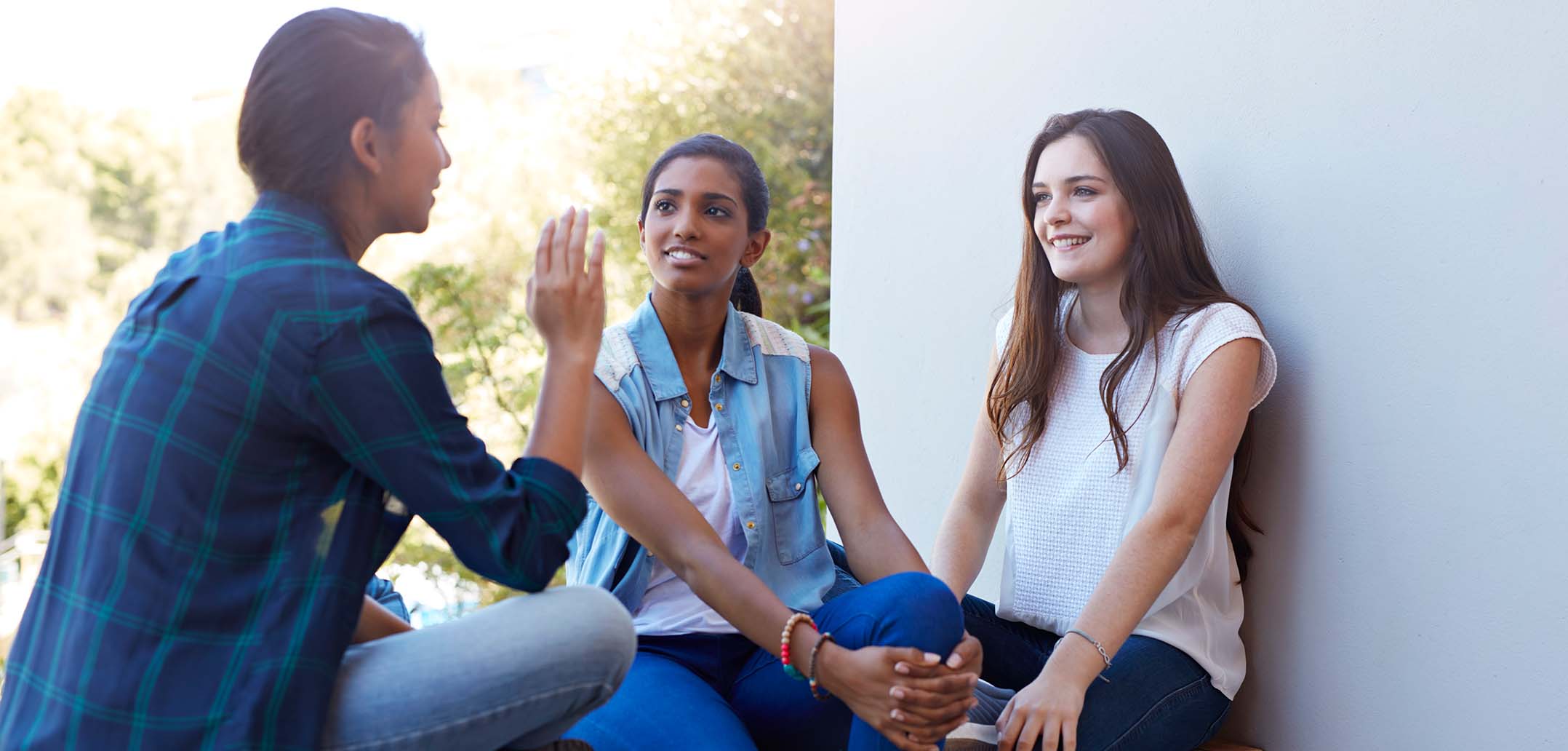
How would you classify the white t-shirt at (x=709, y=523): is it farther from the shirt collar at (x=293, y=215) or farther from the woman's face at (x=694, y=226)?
the shirt collar at (x=293, y=215)

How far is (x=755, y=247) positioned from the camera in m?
2.38

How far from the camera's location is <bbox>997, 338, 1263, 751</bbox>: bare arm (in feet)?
6.94

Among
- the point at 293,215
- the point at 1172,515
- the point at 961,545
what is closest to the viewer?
the point at 293,215

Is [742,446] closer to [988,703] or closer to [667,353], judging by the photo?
[667,353]

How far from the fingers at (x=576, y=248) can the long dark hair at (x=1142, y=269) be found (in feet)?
3.81

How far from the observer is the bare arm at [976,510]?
2.67 meters

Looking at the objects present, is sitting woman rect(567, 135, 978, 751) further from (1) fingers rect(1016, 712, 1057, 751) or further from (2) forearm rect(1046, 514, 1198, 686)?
(2) forearm rect(1046, 514, 1198, 686)

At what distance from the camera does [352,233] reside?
5.19 ft

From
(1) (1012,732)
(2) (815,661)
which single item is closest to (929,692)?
(2) (815,661)

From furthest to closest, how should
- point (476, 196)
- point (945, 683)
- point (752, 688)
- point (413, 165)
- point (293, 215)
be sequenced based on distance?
point (476, 196), point (752, 688), point (945, 683), point (413, 165), point (293, 215)

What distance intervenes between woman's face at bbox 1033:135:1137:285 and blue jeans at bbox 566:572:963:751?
77 cm

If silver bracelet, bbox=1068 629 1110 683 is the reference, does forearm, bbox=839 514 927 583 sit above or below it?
above

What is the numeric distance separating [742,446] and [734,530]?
0.15 meters

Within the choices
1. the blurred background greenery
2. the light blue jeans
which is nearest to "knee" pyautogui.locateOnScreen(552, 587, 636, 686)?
the light blue jeans
